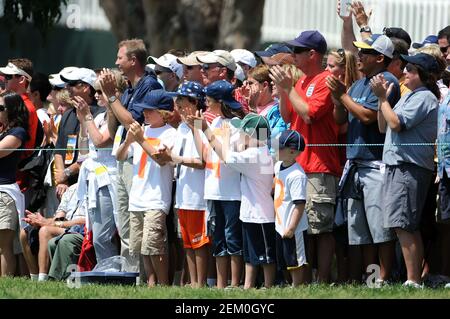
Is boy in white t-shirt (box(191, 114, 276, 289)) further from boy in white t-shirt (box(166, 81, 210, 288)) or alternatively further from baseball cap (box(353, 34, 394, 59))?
baseball cap (box(353, 34, 394, 59))

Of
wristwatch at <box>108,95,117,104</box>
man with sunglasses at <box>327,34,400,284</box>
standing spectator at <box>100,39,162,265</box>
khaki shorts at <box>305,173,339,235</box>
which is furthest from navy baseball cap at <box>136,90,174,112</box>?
man with sunglasses at <box>327,34,400,284</box>

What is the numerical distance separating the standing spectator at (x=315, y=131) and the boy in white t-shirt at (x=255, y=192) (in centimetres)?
33

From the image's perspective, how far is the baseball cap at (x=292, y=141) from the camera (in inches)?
477

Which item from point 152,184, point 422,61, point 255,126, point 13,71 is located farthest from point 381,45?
point 13,71

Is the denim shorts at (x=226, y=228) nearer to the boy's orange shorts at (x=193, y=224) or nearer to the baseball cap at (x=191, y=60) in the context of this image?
the boy's orange shorts at (x=193, y=224)

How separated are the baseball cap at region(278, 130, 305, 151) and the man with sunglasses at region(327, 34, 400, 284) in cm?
49

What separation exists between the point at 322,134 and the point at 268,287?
4.87 ft

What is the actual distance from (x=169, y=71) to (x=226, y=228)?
2677 millimetres

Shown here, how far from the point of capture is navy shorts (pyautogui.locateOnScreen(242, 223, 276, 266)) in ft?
40.6

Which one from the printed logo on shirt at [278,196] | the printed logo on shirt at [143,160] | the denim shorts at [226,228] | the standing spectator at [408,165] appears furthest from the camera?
the printed logo on shirt at [143,160]

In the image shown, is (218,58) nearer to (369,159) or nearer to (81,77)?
(81,77)

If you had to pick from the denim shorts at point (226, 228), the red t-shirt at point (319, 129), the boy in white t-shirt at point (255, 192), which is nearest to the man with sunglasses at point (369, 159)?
the red t-shirt at point (319, 129)
